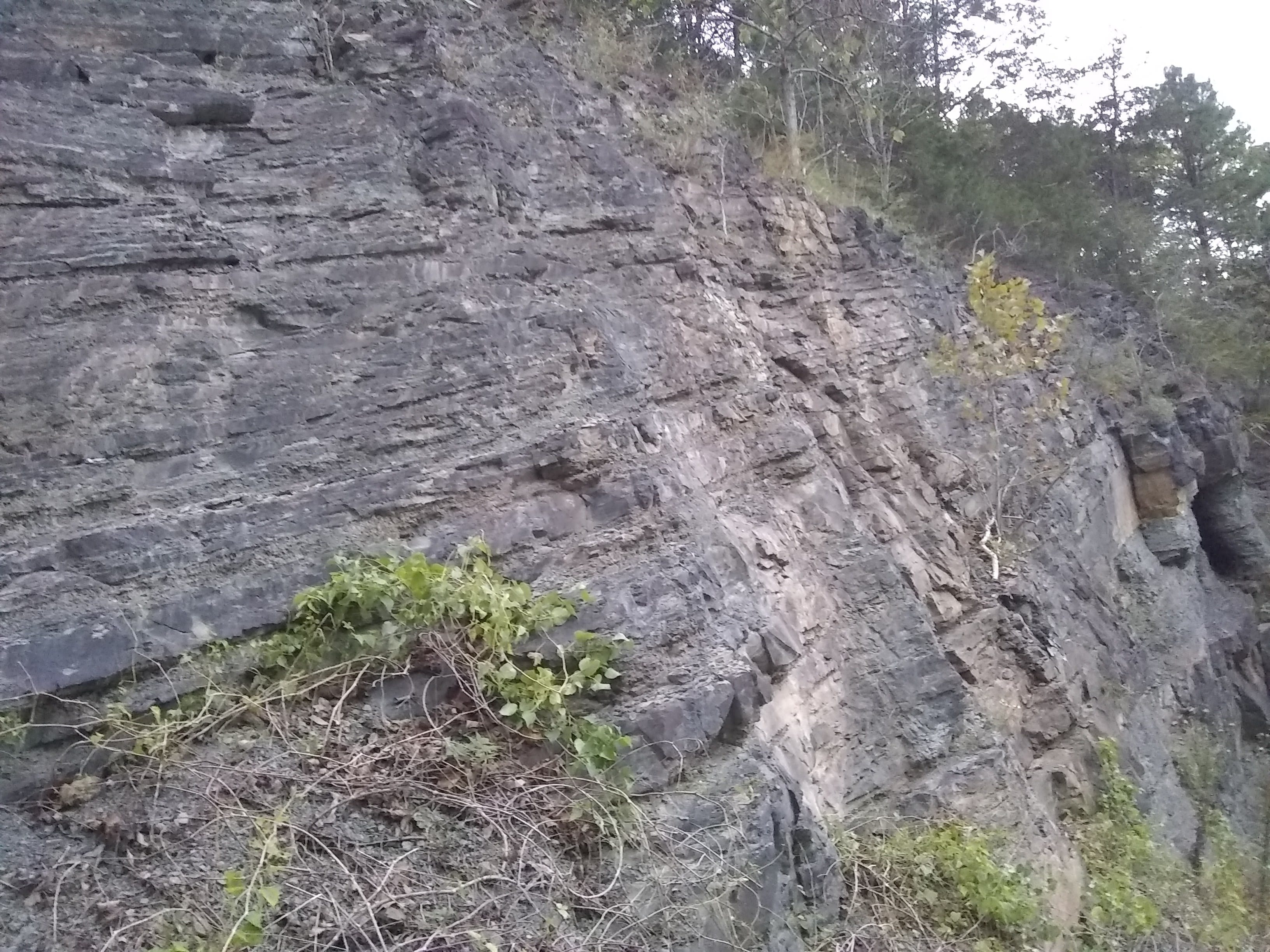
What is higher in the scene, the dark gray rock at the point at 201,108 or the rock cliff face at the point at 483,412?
the dark gray rock at the point at 201,108

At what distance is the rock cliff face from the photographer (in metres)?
3.71

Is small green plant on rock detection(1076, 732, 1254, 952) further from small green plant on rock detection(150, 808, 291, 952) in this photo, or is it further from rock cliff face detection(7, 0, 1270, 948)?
small green plant on rock detection(150, 808, 291, 952)

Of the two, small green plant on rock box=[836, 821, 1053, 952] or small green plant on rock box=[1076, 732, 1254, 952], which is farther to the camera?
small green plant on rock box=[1076, 732, 1254, 952]

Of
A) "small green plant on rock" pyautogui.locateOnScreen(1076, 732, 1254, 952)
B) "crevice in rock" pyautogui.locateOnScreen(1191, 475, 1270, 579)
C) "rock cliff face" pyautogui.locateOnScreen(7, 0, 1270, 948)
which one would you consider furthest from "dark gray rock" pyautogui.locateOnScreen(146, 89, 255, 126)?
"crevice in rock" pyautogui.locateOnScreen(1191, 475, 1270, 579)

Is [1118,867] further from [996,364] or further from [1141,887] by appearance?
[996,364]

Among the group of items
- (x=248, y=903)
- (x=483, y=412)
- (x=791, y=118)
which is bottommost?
(x=248, y=903)

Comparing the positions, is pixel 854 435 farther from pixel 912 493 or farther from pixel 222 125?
pixel 222 125

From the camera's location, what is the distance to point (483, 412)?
447 centimetres

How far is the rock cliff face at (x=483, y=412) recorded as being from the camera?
371 cm

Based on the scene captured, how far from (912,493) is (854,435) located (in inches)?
24.1

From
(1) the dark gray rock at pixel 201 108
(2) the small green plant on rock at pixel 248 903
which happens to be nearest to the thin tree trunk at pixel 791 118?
(1) the dark gray rock at pixel 201 108

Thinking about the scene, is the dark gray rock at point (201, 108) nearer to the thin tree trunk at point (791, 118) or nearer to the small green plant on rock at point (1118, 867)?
the thin tree trunk at point (791, 118)

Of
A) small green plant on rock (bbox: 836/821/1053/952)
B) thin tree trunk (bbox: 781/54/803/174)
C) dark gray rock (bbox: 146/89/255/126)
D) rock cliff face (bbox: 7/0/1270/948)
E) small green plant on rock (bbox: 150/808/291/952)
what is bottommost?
small green plant on rock (bbox: 836/821/1053/952)

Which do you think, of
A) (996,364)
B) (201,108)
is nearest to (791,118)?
(996,364)
